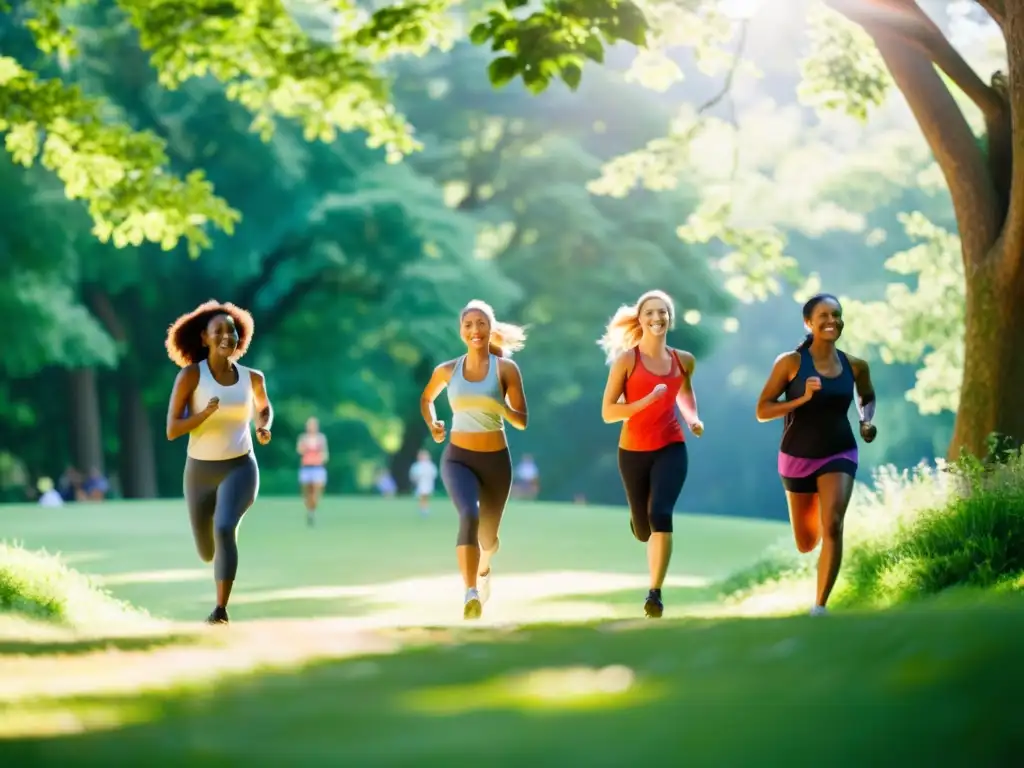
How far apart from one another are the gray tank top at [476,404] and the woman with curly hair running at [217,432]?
1288 millimetres

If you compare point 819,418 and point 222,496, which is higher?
point 819,418

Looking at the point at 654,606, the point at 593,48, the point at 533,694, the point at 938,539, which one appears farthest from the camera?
the point at 938,539

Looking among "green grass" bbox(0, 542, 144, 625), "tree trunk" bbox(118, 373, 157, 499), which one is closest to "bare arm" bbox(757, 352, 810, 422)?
"green grass" bbox(0, 542, 144, 625)

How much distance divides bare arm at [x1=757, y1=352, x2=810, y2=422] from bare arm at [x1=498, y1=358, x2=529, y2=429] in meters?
1.62

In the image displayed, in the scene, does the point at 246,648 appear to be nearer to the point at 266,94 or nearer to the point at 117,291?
the point at 266,94

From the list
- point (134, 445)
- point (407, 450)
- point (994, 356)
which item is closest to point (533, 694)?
point (994, 356)

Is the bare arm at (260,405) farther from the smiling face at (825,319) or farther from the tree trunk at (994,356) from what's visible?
the tree trunk at (994,356)

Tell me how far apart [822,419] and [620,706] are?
19.9ft

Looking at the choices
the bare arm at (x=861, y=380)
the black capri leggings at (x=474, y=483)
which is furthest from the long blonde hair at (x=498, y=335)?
the bare arm at (x=861, y=380)

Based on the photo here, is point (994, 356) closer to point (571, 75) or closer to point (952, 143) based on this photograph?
point (952, 143)

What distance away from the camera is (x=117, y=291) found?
40.8m

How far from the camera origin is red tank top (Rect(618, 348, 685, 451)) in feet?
35.0

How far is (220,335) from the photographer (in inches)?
412

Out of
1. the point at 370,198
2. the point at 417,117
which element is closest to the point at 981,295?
the point at 370,198
